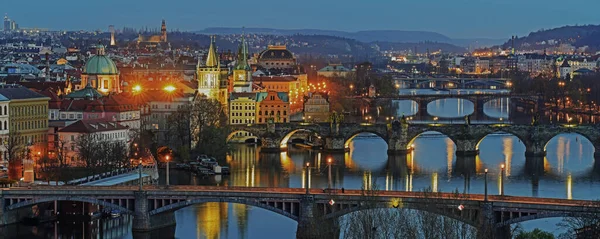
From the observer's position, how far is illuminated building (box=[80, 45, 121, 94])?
52.9 metres

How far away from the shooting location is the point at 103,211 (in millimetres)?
31375

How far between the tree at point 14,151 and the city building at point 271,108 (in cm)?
1655

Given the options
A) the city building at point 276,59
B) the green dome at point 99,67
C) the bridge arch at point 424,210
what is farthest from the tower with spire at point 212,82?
the city building at point 276,59

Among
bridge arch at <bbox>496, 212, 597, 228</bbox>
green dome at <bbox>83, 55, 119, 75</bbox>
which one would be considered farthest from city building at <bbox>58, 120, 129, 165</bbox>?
bridge arch at <bbox>496, 212, 597, 228</bbox>

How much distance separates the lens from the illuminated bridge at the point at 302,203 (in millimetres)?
26344

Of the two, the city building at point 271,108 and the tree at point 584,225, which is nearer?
the tree at point 584,225

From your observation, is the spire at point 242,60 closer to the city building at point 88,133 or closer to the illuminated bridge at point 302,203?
the city building at point 88,133

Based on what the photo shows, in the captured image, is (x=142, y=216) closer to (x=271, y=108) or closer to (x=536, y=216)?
(x=536, y=216)

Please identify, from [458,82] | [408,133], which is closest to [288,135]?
[408,133]

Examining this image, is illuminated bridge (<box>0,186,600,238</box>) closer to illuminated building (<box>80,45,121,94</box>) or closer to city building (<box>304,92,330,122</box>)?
illuminated building (<box>80,45,121,94</box>)

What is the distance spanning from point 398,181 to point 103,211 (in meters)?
10.0

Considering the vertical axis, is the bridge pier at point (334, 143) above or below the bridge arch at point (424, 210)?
above

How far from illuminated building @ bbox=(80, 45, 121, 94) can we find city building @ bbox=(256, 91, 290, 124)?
569 centimetres

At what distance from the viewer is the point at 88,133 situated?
131ft
